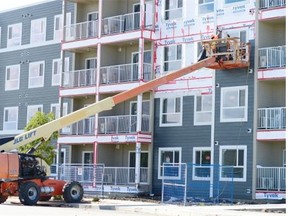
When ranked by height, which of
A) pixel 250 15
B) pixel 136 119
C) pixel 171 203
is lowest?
pixel 171 203

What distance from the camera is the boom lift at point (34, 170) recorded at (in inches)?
1222

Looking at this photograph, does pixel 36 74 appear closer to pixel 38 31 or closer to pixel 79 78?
pixel 38 31

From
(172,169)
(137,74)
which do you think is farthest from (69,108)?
(172,169)

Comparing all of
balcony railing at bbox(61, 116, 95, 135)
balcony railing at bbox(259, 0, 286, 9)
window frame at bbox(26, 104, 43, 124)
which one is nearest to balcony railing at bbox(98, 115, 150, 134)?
balcony railing at bbox(61, 116, 95, 135)

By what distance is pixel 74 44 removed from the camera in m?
43.6

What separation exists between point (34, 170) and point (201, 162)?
9.92m

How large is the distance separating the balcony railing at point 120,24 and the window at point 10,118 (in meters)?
12.2

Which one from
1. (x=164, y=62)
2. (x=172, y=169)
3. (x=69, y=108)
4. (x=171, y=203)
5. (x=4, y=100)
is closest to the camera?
(x=171, y=203)

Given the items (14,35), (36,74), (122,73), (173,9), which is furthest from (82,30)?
(14,35)

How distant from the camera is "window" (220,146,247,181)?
3556cm

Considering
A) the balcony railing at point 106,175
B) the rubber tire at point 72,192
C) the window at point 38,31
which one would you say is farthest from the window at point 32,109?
the rubber tire at point 72,192

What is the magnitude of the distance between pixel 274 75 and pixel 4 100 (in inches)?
954

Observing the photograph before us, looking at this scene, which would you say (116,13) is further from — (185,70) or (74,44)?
(185,70)

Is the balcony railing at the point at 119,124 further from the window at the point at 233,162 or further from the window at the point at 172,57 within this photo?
the window at the point at 233,162
